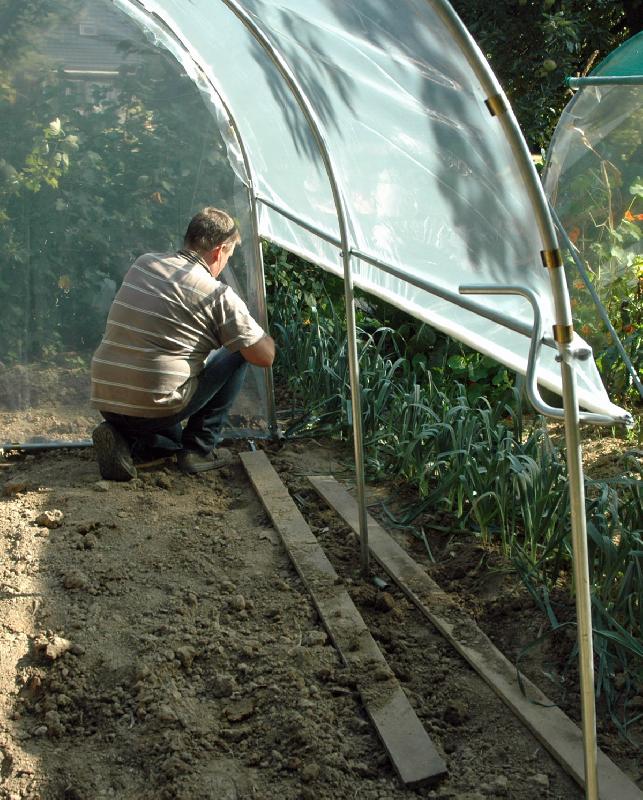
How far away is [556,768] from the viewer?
2.07 metres

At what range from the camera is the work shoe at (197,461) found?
14.1 ft

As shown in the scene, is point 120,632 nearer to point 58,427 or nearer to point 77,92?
point 58,427

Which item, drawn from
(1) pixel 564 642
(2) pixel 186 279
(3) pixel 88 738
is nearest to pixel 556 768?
(1) pixel 564 642

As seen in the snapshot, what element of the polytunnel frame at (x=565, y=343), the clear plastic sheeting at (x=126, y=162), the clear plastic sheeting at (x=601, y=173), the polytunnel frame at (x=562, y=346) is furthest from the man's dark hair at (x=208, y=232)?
the polytunnel frame at (x=565, y=343)

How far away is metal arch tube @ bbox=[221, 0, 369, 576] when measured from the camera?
2.96m

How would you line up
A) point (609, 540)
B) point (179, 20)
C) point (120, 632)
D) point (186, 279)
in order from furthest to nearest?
point (179, 20) → point (186, 279) → point (120, 632) → point (609, 540)

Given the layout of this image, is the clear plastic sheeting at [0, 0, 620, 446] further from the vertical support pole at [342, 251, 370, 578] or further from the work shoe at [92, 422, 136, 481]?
the work shoe at [92, 422, 136, 481]

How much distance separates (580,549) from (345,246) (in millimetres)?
1618

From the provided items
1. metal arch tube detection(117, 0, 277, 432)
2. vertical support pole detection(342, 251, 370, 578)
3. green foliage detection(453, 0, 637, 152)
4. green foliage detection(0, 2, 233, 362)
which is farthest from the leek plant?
green foliage detection(453, 0, 637, 152)

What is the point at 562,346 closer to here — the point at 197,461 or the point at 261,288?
the point at 197,461

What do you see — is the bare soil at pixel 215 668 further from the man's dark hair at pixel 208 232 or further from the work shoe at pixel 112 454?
the man's dark hair at pixel 208 232

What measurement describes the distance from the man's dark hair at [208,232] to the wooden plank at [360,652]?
1.11 metres

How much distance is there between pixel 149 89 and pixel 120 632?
2835mm

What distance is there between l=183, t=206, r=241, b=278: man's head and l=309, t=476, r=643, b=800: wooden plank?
4.25 ft
